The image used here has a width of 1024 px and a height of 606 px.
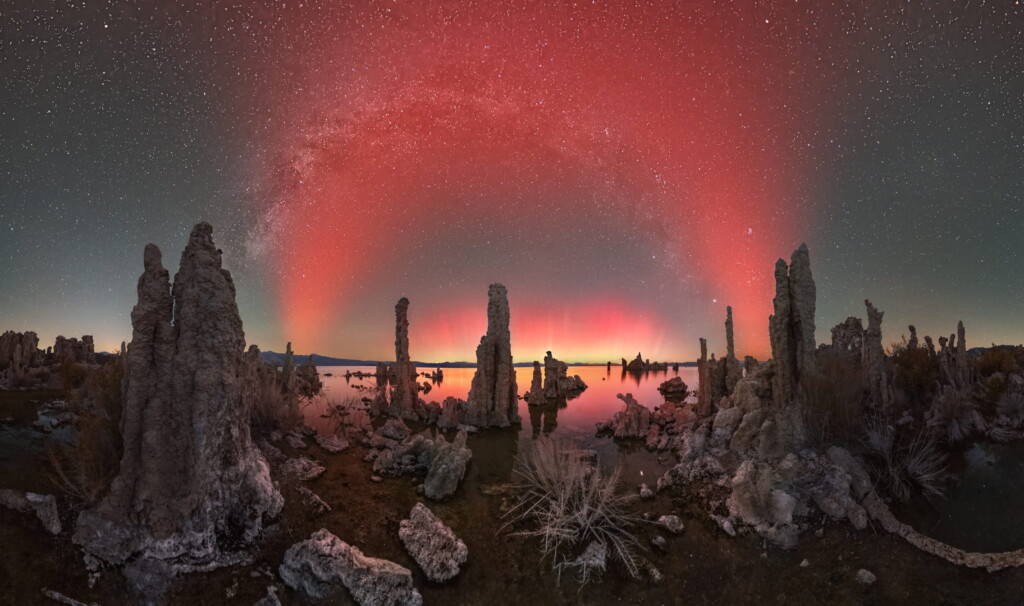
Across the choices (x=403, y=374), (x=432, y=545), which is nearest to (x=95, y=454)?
(x=432, y=545)

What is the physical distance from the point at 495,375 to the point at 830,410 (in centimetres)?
1373

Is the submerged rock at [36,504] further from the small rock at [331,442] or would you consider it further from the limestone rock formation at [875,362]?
the limestone rock formation at [875,362]

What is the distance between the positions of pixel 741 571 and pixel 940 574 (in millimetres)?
3426

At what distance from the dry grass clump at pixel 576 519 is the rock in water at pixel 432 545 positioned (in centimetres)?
161

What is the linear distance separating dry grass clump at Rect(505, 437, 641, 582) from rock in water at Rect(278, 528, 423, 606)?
9.57 feet

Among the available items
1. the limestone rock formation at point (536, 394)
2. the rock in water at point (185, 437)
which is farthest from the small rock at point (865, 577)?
the limestone rock formation at point (536, 394)

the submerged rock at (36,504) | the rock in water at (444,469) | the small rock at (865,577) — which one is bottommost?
the small rock at (865,577)

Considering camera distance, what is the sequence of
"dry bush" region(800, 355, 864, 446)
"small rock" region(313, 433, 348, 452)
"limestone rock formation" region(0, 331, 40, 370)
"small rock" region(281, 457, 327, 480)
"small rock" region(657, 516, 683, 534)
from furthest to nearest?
1. "limestone rock formation" region(0, 331, 40, 370)
2. "small rock" region(313, 433, 348, 452)
3. "dry bush" region(800, 355, 864, 446)
4. "small rock" region(281, 457, 327, 480)
5. "small rock" region(657, 516, 683, 534)

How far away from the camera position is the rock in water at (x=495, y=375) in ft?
65.3

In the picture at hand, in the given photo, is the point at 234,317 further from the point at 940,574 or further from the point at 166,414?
the point at 940,574

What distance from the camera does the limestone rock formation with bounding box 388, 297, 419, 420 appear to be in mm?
21281

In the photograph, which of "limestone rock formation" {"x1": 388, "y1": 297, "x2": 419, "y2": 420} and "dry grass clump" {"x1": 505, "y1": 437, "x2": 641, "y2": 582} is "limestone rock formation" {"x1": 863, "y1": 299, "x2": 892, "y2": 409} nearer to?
"dry grass clump" {"x1": 505, "y1": 437, "x2": 641, "y2": 582}

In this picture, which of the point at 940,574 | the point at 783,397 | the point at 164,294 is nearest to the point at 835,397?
the point at 783,397

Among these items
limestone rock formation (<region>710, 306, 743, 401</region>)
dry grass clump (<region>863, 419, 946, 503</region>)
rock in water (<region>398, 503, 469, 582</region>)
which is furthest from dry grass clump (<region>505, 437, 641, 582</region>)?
limestone rock formation (<region>710, 306, 743, 401</region>)
